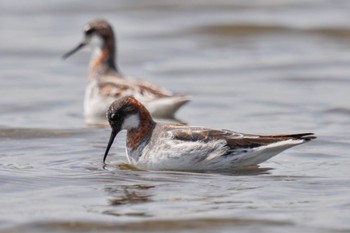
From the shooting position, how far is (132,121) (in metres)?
11.8

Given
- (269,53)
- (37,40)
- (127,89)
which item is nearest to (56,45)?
(37,40)

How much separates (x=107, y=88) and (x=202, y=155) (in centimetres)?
493

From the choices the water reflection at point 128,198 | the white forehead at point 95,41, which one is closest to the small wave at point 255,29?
the white forehead at point 95,41

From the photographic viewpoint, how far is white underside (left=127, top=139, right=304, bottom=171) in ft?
36.8

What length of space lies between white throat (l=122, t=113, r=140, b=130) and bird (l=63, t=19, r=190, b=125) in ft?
10.2

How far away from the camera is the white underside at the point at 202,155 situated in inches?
441

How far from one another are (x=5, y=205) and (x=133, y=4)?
1525 centimetres

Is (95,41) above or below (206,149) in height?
above

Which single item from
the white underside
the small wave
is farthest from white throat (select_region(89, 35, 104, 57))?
the white underside

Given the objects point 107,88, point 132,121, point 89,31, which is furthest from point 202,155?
point 89,31

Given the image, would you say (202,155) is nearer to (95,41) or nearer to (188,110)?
(188,110)

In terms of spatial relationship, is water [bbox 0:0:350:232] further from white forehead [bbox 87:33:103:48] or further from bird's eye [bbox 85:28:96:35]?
bird's eye [bbox 85:28:96:35]

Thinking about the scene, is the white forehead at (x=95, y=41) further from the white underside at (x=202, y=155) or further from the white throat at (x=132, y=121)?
the white underside at (x=202, y=155)

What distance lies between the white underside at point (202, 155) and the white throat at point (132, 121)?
53 centimetres
